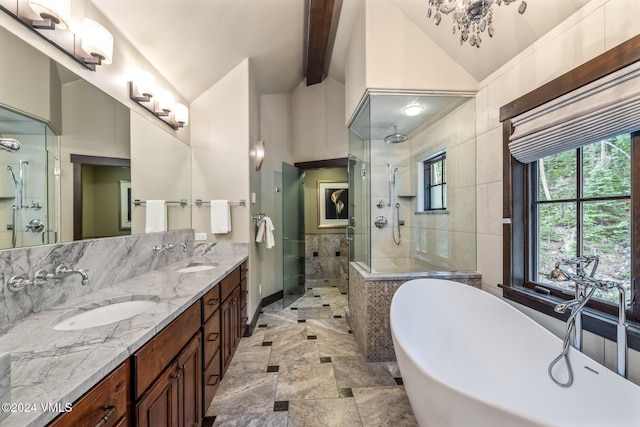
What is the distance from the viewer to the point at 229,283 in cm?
211

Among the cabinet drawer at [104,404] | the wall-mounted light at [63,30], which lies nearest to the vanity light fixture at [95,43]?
the wall-mounted light at [63,30]

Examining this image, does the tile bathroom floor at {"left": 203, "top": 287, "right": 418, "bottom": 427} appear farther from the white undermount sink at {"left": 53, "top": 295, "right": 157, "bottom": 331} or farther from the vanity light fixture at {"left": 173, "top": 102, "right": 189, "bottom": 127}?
the vanity light fixture at {"left": 173, "top": 102, "right": 189, "bottom": 127}

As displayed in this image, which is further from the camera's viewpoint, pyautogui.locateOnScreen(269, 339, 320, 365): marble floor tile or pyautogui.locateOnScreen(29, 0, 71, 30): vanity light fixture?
pyautogui.locateOnScreen(269, 339, 320, 365): marble floor tile

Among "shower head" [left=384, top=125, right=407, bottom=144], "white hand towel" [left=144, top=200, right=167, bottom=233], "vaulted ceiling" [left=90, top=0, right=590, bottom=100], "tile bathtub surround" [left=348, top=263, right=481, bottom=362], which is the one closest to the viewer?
"vaulted ceiling" [left=90, top=0, right=590, bottom=100]

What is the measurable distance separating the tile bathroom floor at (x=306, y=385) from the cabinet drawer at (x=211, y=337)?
0.37 metres

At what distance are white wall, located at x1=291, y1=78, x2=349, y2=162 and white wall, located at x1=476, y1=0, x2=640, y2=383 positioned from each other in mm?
2036

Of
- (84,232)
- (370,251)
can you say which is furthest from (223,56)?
(370,251)

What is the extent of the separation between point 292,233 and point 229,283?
5.92ft

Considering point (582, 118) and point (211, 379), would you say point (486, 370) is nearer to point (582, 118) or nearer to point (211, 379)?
point (582, 118)

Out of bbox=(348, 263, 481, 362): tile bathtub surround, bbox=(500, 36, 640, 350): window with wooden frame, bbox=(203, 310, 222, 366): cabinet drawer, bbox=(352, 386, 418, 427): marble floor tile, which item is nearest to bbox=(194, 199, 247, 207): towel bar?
bbox=(203, 310, 222, 366): cabinet drawer

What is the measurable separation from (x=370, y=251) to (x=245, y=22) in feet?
7.88

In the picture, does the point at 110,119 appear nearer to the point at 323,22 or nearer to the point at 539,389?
the point at 323,22

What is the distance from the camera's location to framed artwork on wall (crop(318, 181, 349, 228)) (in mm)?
4711

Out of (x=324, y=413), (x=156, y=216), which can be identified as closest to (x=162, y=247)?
(x=156, y=216)
